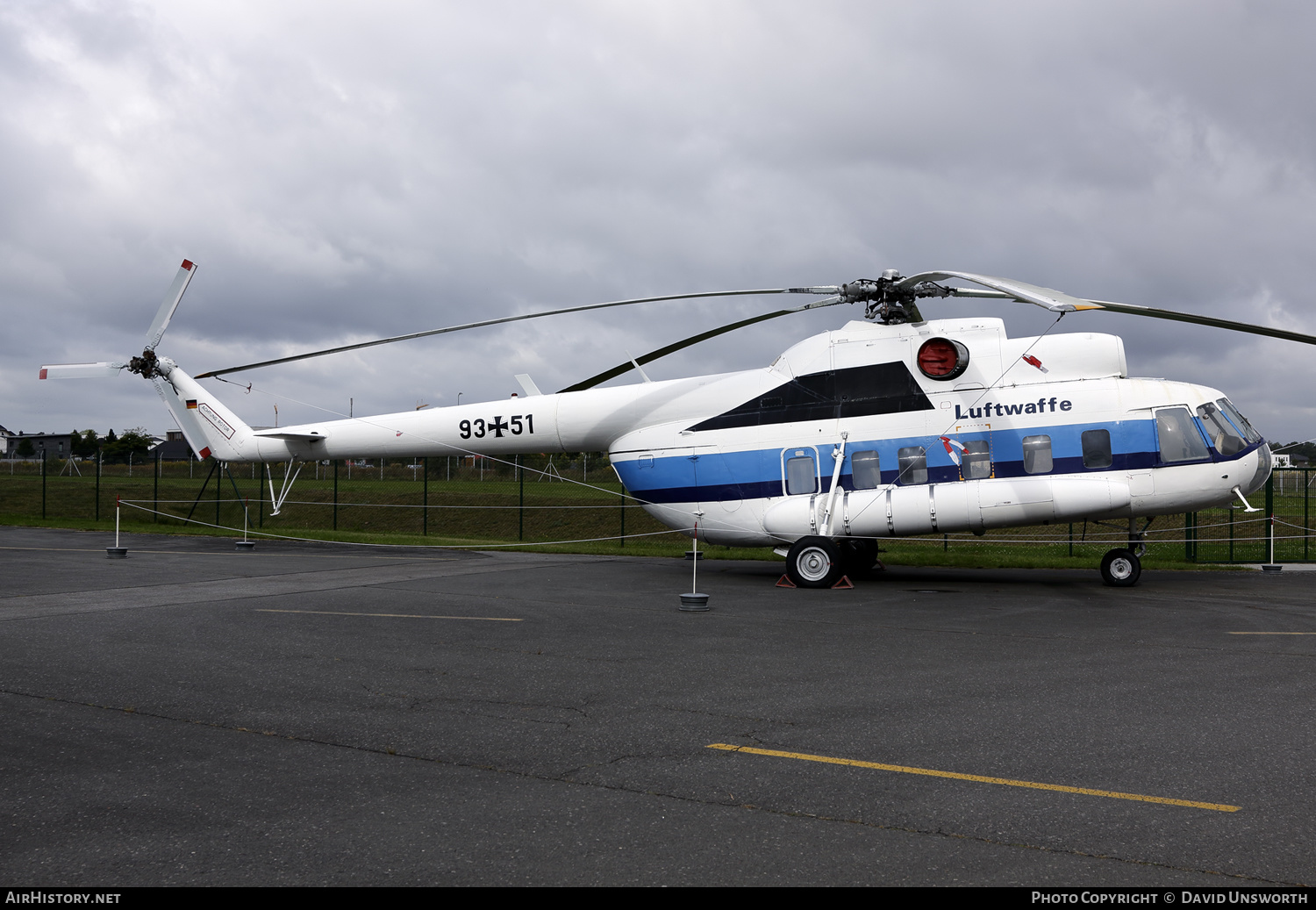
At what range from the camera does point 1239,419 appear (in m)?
14.3

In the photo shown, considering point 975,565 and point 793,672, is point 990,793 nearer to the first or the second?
point 793,672

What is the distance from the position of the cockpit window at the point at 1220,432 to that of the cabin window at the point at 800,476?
228 inches

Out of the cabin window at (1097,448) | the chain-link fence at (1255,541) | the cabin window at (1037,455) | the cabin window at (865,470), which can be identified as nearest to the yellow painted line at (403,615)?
the cabin window at (865,470)

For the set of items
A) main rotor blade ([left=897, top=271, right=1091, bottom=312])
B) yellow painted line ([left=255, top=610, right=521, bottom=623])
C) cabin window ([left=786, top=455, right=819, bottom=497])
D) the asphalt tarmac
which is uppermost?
main rotor blade ([left=897, top=271, right=1091, bottom=312])

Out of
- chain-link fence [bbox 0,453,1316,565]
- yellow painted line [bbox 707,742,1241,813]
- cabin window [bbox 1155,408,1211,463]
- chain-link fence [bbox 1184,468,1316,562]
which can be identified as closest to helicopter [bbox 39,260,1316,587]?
cabin window [bbox 1155,408,1211,463]

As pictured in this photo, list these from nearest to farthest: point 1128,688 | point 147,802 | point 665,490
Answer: point 147,802 → point 1128,688 → point 665,490

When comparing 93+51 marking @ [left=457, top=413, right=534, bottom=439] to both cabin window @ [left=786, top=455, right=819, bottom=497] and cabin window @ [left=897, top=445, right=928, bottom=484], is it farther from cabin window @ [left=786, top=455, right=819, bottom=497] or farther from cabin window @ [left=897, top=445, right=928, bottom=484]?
cabin window @ [left=897, top=445, right=928, bottom=484]

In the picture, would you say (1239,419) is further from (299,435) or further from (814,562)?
(299,435)

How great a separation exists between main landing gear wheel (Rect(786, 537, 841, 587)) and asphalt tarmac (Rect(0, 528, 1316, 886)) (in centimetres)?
272

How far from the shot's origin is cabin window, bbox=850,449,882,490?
15.0 m

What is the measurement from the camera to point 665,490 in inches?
652

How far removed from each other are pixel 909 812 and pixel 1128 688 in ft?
12.1

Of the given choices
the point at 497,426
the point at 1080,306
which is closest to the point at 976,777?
the point at 1080,306

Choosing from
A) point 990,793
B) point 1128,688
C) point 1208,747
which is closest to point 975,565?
point 1128,688
